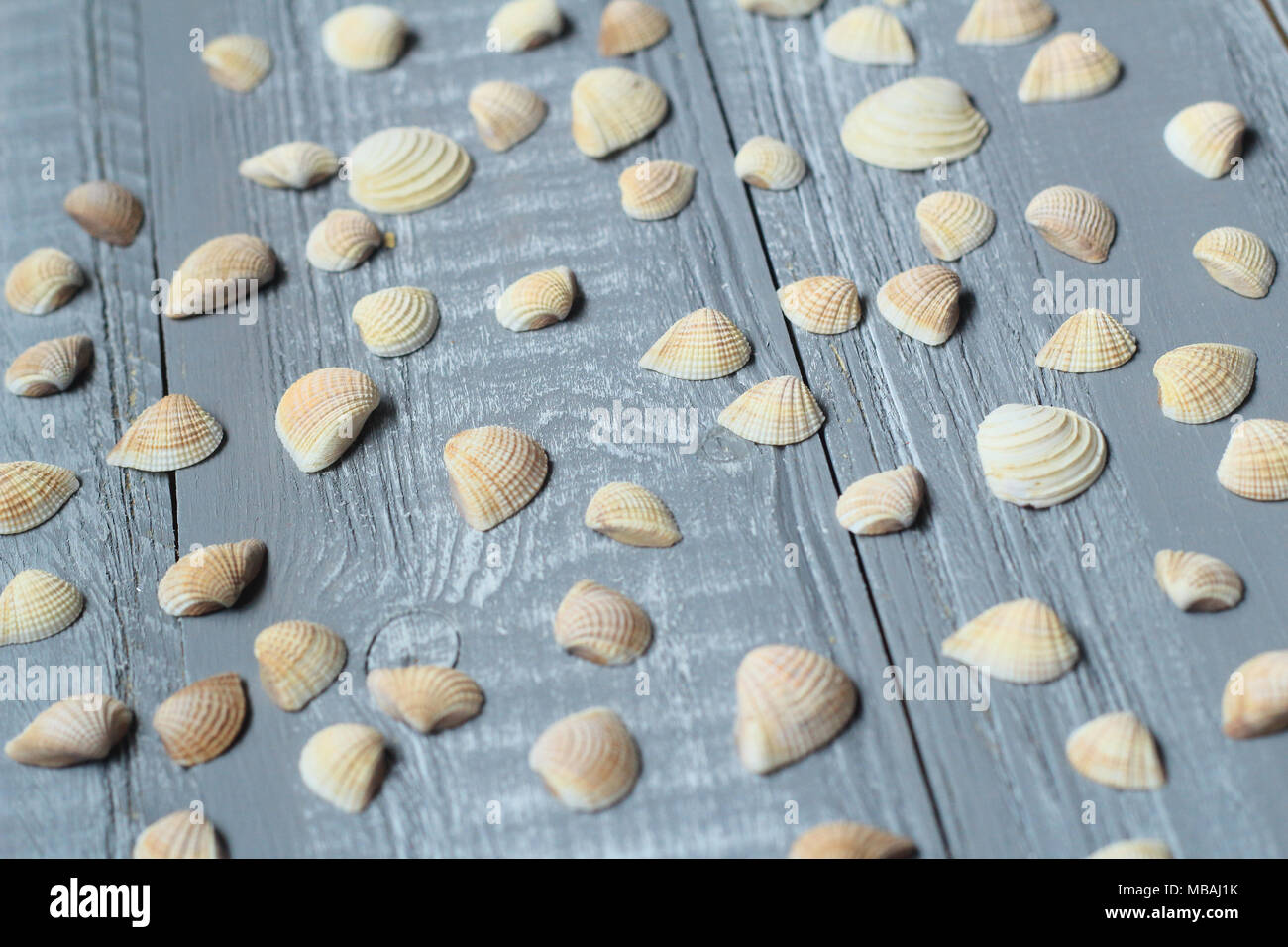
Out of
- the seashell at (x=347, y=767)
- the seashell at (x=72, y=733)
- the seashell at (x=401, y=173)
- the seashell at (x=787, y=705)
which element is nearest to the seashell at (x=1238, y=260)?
the seashell at (x=787, y=705)

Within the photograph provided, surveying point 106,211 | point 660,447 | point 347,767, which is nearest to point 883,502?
point 660,447

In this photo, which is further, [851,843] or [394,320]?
[394,320]

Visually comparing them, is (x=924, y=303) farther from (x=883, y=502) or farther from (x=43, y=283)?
(x=43, y=283)

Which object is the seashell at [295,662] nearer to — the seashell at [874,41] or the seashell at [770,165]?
the seashell at [770,165]
